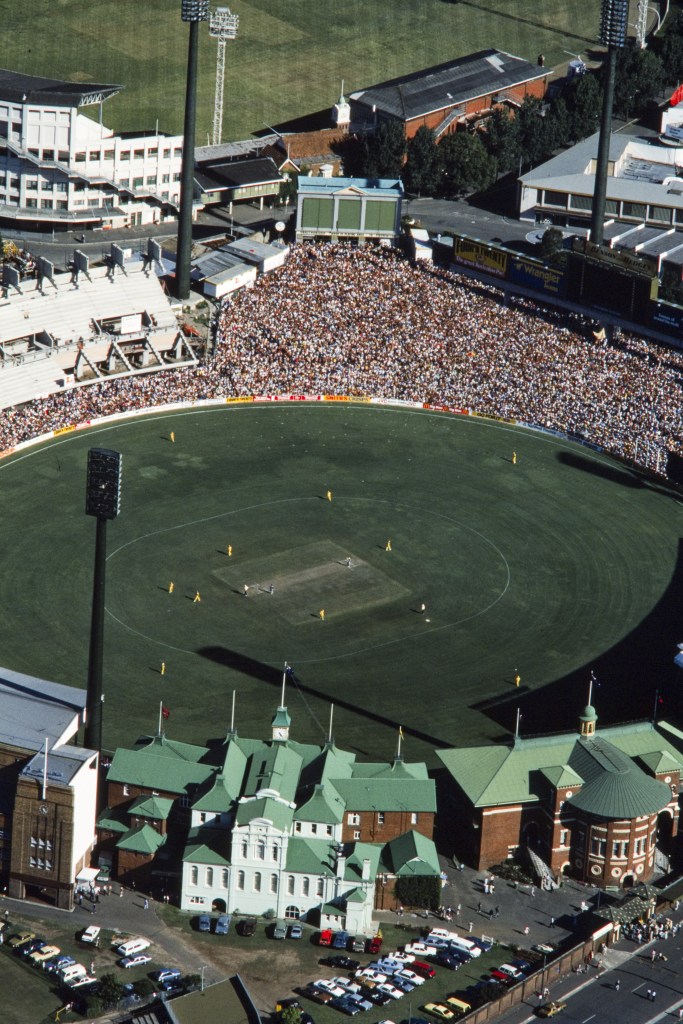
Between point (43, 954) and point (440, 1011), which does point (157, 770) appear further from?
point (440, 1011)

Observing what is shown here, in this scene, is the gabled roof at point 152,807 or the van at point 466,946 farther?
the gabled roof at point 152,807

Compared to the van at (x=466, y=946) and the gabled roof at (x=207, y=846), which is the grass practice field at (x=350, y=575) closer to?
the gabled roof at (x=207, y=846)

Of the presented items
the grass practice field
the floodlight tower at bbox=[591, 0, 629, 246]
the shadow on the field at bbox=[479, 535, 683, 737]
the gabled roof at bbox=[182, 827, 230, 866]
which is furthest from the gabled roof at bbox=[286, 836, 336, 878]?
the floodlight tower at bbox=[591, 0, 629, 246]

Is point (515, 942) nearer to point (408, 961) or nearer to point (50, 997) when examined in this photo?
point (408, 961)

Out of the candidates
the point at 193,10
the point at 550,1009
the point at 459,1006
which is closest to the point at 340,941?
the point at 459,1006

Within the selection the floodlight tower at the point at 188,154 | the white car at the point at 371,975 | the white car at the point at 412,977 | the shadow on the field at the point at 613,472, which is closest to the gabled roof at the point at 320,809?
the white car at the point at 371,975
